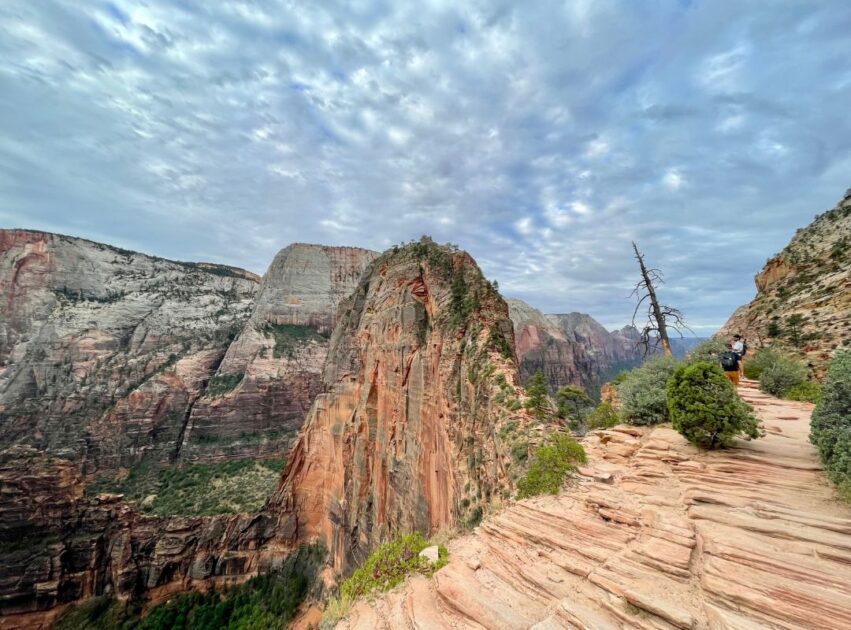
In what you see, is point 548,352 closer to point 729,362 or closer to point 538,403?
Result: point 538,403

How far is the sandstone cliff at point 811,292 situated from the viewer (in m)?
15.1

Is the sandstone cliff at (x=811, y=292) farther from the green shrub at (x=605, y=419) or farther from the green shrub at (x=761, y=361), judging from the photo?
the green shrub at (x=605, y=419)

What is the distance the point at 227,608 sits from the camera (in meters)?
33.6

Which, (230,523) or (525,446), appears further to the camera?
(230,523)

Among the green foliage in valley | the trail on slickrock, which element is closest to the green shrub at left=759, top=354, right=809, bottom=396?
the trail on slickrock

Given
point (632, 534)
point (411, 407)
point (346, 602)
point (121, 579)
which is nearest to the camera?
point (632, 534)

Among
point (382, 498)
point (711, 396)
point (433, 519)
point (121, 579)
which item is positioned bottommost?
point (121, 579)

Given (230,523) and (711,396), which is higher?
(711,396)

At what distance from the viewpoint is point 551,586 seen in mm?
5266

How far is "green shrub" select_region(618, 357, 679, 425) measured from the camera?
11.2m

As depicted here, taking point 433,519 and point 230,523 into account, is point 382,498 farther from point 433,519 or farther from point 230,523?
point 230,523

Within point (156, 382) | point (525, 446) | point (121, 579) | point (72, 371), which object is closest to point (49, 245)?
point (72, 371)

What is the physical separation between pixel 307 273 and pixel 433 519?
248 ft

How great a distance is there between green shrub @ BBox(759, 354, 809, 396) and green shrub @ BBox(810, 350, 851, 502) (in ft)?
26.7
